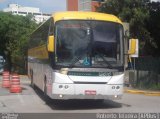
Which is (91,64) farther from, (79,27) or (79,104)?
(79,104)

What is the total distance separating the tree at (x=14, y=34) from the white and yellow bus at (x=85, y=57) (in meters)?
34.0

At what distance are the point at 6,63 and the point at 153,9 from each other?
21.6 metres

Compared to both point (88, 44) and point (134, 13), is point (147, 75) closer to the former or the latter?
point (88, 44)

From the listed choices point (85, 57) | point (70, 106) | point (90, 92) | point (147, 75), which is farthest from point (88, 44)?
point (147, 75)

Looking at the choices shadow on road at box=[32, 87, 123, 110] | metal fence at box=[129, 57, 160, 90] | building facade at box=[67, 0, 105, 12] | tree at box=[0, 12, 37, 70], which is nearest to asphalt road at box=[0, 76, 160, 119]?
shadow on road at box=[32, 87, 123, 110]

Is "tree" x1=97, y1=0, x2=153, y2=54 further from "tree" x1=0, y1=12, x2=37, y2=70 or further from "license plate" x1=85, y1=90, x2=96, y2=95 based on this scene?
"license plate" x1=85, y1=90, x2=96, y2=95

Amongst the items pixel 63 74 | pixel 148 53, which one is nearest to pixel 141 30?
pixel 148 53

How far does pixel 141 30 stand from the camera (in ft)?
136

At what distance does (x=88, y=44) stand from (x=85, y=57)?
512 millimetres

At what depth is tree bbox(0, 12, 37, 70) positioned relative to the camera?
52000 millimetres

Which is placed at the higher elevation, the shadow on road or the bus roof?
the bus roof

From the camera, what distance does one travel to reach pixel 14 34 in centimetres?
5488

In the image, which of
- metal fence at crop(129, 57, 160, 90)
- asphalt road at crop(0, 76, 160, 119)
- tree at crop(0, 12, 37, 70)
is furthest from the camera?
tree at crop(0, 12, 37, 70)

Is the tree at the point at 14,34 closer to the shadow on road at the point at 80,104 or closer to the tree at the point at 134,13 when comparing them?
the tree at the point at 134,13
